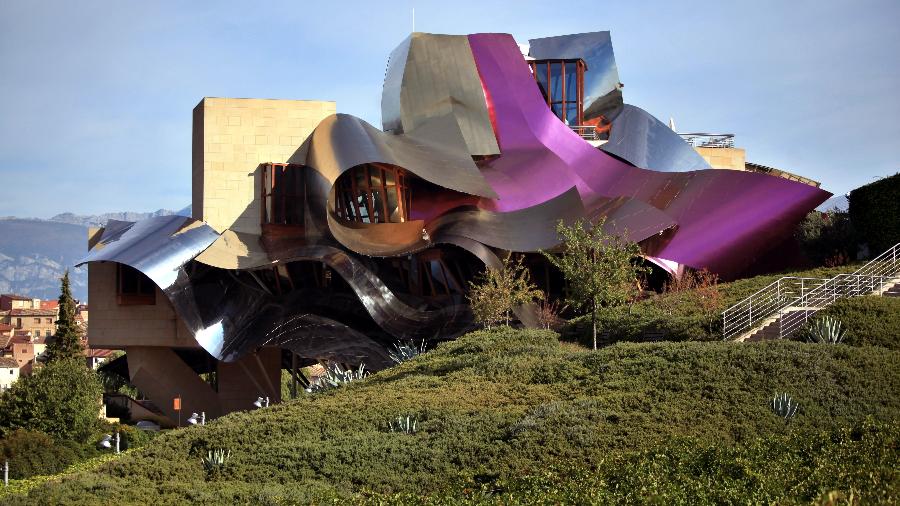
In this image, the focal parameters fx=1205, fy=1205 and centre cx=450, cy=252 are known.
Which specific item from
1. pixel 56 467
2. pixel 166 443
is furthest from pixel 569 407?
pixel 56 467

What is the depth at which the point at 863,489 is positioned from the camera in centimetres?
1214

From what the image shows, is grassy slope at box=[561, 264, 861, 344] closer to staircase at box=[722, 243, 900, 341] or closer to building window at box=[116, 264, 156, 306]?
staircase at box=[722, 243, 900, 341]

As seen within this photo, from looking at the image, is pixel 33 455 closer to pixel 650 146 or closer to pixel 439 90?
pixel 439 90

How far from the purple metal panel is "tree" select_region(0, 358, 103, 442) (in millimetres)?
12865

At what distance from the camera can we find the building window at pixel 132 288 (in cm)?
3659

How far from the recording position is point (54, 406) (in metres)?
33.2

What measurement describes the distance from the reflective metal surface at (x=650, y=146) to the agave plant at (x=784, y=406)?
2111cm

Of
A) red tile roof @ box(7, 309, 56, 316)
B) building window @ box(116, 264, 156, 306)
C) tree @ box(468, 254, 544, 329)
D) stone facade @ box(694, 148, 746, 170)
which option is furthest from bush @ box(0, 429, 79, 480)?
red tile roof @ box(7, 309, 56, 316)

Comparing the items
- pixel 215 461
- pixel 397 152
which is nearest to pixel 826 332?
pixel 215 461

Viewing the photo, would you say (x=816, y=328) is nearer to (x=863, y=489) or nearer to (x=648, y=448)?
(x=648, y=448)

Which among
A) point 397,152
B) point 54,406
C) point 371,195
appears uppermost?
point 397,152

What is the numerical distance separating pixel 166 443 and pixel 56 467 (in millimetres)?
11336

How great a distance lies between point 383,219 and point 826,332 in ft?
50.5

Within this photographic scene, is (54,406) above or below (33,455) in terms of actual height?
above
